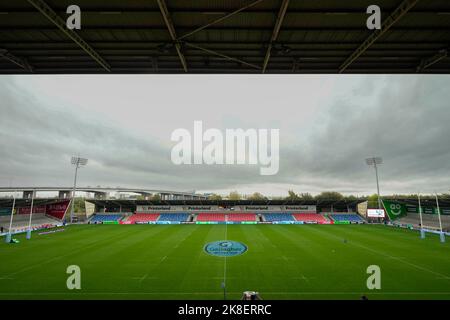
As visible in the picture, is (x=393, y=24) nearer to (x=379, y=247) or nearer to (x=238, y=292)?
(x=238, y=292)

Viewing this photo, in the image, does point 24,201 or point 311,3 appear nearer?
point 311,3

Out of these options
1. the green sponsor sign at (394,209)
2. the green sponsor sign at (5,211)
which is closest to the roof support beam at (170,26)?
the green sponsor sign at (5,211)

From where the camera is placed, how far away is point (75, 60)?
8.93 metres

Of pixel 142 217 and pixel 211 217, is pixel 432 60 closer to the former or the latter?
pixel 211 217

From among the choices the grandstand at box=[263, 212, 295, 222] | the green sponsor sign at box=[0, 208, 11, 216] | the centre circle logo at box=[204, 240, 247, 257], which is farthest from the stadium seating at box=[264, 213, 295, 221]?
the green sponsor sign at box=[0, 208, 11, 216]

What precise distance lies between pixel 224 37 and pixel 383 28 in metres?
4.92

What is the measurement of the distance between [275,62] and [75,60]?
766 centimetres

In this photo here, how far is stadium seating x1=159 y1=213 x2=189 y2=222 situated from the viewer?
64.9 m

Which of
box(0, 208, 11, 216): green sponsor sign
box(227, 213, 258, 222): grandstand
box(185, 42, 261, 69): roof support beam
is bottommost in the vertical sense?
box(227, 213, 258, 222): grandstand

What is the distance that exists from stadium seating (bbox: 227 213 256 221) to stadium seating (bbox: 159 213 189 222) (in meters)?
12.3

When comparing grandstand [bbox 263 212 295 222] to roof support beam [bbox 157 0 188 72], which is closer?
roof support beam [bbox 157 0 188 72]

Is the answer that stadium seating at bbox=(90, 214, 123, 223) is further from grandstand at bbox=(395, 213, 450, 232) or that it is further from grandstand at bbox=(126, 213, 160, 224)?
grandstand at bbox=(395, 213, 450, 232)

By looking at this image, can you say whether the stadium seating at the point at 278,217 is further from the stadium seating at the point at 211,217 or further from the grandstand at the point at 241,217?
the stadium seating at the point at 211,217

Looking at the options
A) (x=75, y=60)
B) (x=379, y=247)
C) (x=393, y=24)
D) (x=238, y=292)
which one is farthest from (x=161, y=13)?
(x=379, y=247)
